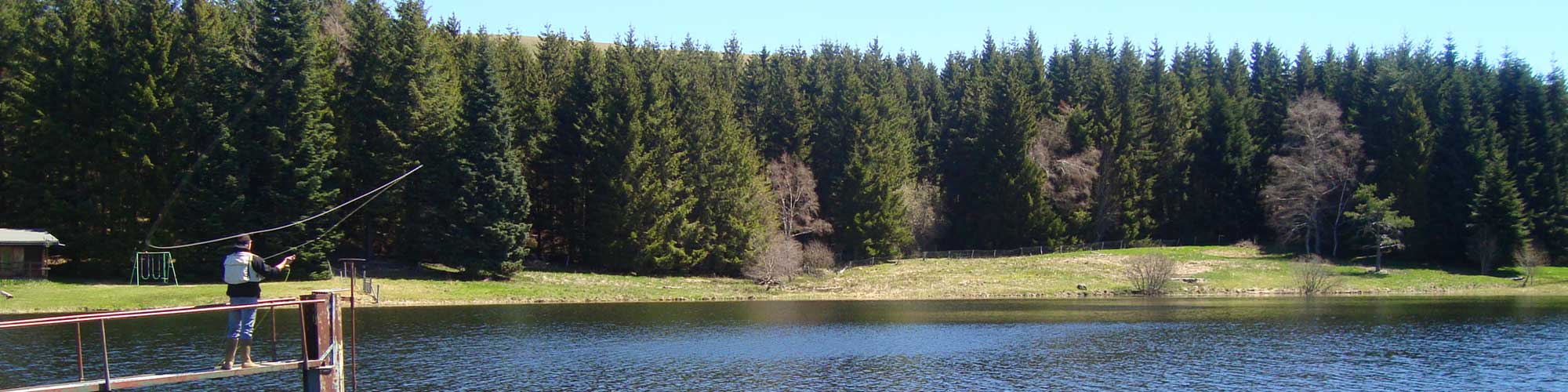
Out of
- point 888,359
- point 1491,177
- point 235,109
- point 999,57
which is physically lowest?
point 888,359

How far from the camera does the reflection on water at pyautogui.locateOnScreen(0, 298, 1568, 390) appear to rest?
31672mm

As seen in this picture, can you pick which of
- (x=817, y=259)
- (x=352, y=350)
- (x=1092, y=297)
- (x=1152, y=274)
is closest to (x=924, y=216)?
(x=817, y=259)

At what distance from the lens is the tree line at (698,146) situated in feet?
203

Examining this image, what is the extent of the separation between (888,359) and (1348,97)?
73.7m

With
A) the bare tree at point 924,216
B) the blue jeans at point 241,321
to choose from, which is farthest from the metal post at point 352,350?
the bare tree at point 924,216

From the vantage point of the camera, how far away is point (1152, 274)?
69.0 meters

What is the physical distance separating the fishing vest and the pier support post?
38.6 inches

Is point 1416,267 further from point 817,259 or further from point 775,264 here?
point 775,264

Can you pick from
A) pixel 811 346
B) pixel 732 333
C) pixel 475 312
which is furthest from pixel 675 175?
pixel 811 346

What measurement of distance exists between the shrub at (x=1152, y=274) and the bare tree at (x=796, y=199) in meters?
23.2

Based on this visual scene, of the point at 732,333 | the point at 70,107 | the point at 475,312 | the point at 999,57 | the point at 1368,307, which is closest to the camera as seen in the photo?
the point at 732,333

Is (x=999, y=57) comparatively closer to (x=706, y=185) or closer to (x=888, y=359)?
(x=706, y=185)

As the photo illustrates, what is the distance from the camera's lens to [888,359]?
37.4 m

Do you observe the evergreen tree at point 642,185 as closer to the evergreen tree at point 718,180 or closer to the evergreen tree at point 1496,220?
the evergreen tree at point 718,180
